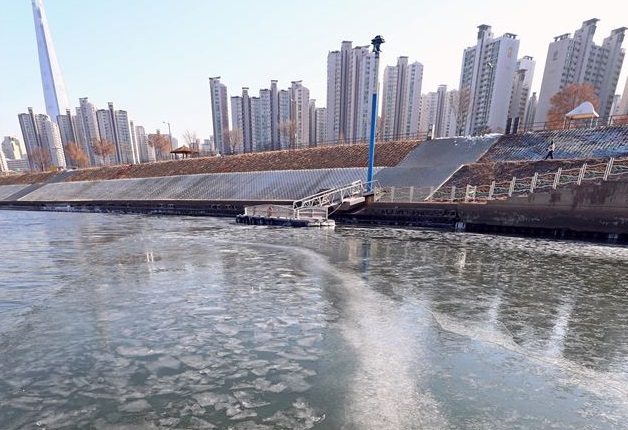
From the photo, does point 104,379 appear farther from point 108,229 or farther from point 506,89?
point 506,89

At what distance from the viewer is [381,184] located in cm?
2738

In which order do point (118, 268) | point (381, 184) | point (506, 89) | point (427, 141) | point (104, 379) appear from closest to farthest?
point (104, 379) → point (118, 268) → point (381, 184) → point (427, 141) → point (506, 89)

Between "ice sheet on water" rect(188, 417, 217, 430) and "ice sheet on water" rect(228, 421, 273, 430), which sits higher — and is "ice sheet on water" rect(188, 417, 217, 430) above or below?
below

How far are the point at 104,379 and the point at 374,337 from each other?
4.92 metres

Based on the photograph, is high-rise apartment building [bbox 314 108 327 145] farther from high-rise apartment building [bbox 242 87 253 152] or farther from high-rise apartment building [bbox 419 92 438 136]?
high-rise apartment building [bbox 419 92 438 136]

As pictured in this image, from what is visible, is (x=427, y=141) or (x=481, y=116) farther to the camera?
(x=481, y=116)

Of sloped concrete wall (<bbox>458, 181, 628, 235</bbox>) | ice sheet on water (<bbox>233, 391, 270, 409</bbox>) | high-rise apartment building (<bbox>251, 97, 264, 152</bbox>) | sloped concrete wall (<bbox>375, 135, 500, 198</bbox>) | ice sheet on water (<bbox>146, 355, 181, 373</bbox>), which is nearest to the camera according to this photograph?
ice sheet on water (<bbox>233, 391, 270, 409</bbox>)

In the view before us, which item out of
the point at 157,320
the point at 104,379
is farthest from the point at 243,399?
the point at 157,320

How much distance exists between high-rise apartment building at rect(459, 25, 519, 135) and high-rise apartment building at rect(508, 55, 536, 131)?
9.76 ft

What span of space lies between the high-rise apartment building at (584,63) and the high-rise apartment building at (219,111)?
74.6 m

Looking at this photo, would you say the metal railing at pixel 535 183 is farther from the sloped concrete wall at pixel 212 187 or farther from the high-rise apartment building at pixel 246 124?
the high-rise apartment building at pixel 246 124

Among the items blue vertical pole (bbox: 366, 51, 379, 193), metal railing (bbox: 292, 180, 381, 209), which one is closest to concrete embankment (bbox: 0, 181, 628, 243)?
metal railing (bbox: 292, 180, 381, 209)

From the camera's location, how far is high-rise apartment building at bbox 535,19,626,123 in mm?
67875

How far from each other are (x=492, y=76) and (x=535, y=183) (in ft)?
197
